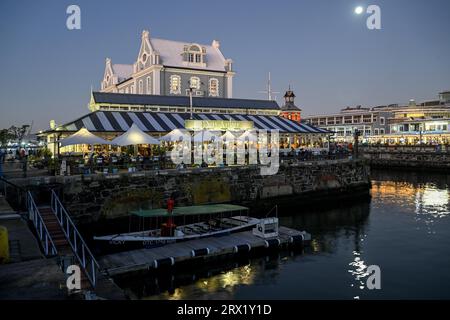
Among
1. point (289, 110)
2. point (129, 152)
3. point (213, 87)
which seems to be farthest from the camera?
point (213, 87)

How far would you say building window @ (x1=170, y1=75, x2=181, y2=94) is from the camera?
57.1 m

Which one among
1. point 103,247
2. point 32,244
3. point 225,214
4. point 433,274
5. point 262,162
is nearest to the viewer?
point 32,244

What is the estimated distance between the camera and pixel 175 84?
5741 cm

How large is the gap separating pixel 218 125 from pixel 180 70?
21.9 metres

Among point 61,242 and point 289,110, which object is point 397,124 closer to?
point 289,110

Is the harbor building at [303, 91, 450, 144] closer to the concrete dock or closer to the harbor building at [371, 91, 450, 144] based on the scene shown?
the harbor building at [371, 91, 450, 144]

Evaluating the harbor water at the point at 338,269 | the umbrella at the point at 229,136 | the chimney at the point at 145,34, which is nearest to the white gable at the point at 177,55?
the chimney at the point at 145,34

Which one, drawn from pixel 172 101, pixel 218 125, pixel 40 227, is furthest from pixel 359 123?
pixel 40 227

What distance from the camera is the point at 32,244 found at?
13.1 meters

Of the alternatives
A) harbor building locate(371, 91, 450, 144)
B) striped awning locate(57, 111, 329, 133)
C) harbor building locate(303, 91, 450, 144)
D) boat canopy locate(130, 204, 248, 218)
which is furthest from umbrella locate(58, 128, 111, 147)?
harbor building locate(371, 91, 450, 144)

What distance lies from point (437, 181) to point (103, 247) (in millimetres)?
46304

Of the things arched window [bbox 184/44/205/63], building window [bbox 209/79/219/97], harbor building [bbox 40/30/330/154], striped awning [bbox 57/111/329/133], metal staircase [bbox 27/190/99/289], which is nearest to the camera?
metal staircase [bbox 27/190/99/289]
